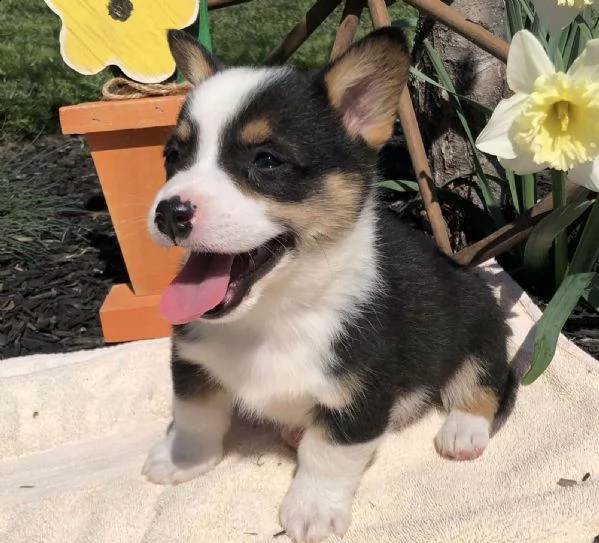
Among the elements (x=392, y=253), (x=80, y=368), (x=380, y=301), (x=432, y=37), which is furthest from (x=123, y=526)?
(x=432, y=37)

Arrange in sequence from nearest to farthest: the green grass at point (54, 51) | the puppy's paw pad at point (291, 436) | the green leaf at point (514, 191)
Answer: the puppy's paw pad at point (291, 436), the green leaf at point (514, 191), the green grass at point (54, 51)

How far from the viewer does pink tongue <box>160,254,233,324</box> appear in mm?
2133

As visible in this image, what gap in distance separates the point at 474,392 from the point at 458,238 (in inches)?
48.0

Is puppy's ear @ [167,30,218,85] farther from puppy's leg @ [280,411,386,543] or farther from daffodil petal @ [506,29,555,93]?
puppy's leg @ [280,411,386,543]

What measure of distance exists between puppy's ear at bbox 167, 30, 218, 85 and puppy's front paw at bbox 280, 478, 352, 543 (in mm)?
1430

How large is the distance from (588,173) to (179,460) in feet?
5.52

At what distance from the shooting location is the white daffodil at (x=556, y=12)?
215 centimetres

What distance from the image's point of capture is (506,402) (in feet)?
9.65

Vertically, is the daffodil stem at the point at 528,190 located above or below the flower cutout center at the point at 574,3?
below

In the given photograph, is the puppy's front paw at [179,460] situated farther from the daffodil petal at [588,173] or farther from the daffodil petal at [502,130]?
the daffodil petal at [588,173]

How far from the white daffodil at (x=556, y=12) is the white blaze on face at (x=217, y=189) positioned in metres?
0.82

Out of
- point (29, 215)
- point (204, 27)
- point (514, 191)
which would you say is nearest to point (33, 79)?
point (29, 215)

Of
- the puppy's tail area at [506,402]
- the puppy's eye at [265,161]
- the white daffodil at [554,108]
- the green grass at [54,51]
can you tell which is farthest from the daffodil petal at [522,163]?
the green grass at [54,51]

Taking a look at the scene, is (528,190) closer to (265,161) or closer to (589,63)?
(589,63)
